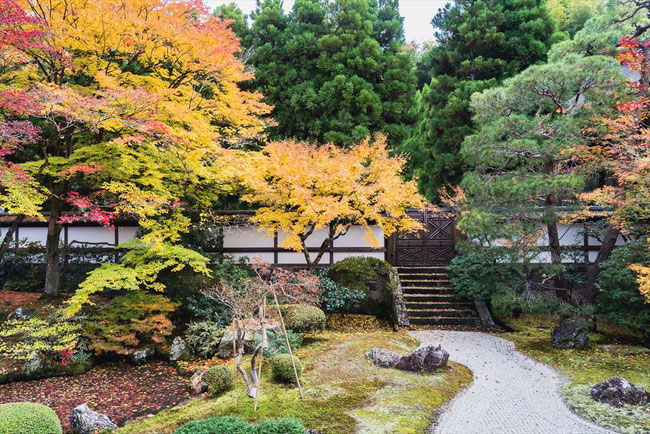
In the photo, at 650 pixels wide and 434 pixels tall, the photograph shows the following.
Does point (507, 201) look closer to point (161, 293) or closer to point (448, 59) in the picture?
point (161, 293)

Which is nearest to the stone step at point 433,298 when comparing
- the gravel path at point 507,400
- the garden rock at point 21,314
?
the gravel path at point 507,400

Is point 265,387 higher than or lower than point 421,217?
lower

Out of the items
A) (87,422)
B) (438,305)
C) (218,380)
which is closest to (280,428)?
(218,380)

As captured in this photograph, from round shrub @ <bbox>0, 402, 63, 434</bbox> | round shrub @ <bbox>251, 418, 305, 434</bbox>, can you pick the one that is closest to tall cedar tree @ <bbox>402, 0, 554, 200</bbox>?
round shrub @ <bbox>251, 418, 305, 434</bbox>

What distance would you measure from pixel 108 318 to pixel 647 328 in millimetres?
11319

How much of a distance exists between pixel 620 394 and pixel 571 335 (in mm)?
2861

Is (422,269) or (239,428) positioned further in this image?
(422,269)

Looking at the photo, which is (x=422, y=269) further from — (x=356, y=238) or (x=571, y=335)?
(x=571, y=335)

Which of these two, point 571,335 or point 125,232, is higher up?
point 125,232

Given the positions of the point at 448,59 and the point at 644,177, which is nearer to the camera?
the point at 644,177

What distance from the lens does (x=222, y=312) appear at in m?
9.73

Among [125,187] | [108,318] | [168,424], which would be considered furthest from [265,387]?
[125,187]

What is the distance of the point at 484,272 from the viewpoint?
10.9m

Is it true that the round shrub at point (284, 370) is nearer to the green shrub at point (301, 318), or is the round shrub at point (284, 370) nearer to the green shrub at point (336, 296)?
the green shrub at point (301, 318)
